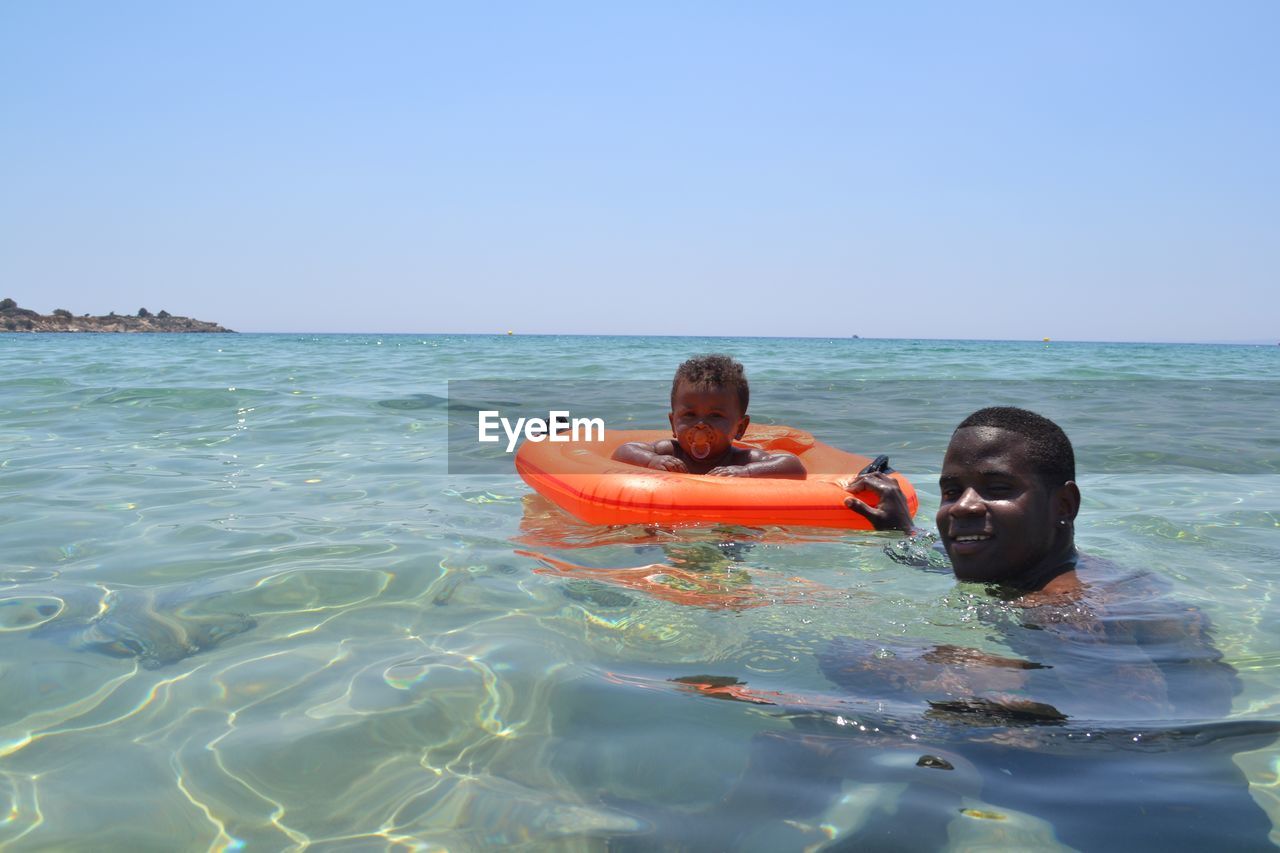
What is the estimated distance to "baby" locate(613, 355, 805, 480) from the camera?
4867 mm

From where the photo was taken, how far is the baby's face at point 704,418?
4.90 meters

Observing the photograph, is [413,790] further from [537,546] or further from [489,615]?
[537,546]

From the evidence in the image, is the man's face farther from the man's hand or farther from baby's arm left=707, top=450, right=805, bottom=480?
baby's arm left=707, top=450, right=805, bottom=480

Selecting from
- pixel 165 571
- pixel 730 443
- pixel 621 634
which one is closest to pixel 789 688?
pixel 621 634

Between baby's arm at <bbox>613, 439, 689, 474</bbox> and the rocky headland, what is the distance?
60.9m

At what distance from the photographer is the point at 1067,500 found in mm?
2881

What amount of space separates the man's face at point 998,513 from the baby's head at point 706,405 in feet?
6.99

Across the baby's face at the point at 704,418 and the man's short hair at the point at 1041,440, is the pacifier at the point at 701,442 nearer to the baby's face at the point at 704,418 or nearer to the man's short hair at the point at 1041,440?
the baby's face at the point at 704,418

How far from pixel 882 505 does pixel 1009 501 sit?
4.83ft

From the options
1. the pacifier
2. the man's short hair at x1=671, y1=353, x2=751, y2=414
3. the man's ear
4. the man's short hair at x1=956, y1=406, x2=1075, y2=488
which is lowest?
the pacifier

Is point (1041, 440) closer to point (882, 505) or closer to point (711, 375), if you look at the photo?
point (882, 505)
